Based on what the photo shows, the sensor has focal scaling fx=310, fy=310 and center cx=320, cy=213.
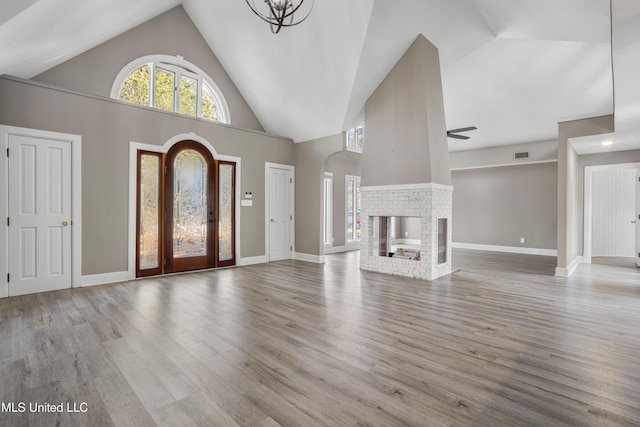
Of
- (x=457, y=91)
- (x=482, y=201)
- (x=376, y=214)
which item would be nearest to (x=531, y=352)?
(x=376, y=214)

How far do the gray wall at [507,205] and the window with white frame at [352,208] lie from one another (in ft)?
10.7

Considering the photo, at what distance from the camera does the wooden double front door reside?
536cm

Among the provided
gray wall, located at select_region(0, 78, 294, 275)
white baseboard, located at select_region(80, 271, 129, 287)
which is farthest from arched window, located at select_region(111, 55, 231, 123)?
white baseboard, located at select_region(80, 271, 129, 287)

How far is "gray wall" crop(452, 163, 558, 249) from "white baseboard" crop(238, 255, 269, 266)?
21.0 feet

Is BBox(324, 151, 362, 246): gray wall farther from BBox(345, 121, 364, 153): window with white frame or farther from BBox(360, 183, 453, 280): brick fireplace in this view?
BBox(360, 183, 453, 280): brick fireplace

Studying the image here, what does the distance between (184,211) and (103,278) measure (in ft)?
5.39

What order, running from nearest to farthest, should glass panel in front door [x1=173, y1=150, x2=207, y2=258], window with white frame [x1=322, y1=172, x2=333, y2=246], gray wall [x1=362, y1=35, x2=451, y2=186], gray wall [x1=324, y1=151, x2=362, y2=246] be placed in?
gray wall [x1=362, y1=35, x2=451, y2=186], glass panel in front door [x1=173, y1=150, x2=207, y2=258], window with white frame [x1=322, y1=172, x2=333, y2=246], gray wall [x1=324, y1=151, x2=362, y2=246]

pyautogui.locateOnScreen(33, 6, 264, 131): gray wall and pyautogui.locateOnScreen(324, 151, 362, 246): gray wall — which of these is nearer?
pyautogui.locateOnScreen(33, 6, 264, 131): gray wall

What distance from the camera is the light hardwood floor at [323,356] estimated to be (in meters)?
1.82

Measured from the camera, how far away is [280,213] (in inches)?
292

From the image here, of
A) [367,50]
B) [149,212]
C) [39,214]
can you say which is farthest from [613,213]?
[39,214]

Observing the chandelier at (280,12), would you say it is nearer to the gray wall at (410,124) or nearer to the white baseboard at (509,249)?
the gray wall at (410,124)

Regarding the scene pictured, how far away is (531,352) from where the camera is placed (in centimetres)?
259

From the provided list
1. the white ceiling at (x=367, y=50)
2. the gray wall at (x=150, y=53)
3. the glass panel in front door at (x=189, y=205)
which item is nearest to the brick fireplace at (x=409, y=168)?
the white ceiling at (x=367, y=50)
